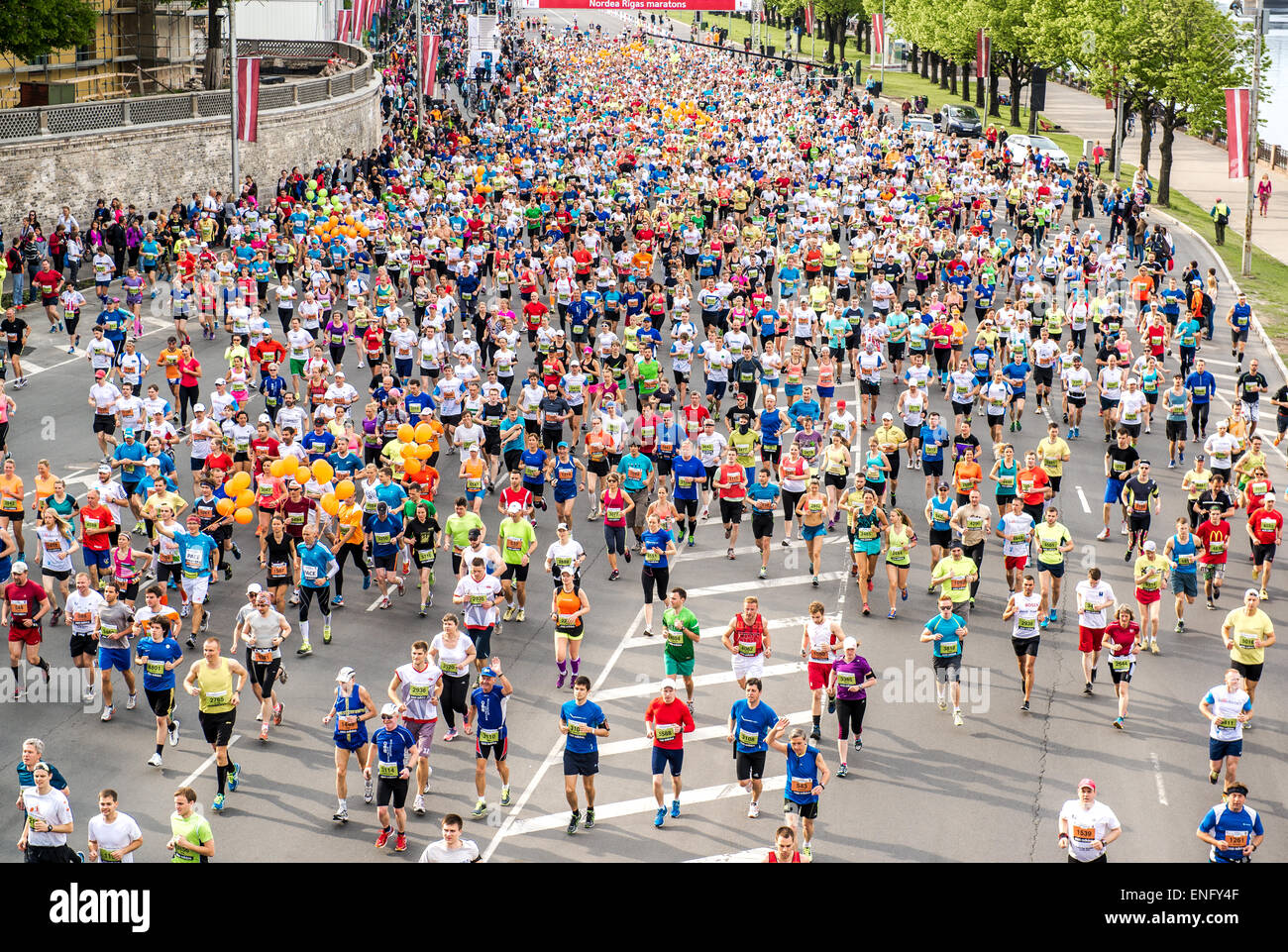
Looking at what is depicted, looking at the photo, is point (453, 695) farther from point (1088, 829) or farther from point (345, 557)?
point (1088, 829)

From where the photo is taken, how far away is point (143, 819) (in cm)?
1441

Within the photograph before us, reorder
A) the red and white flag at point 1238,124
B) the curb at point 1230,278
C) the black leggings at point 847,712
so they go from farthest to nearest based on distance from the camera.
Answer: the red and white flag at point 1238,124 → the curb at point 1230,278 → the black leggings at point 847,712

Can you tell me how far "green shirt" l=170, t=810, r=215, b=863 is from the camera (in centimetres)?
1237

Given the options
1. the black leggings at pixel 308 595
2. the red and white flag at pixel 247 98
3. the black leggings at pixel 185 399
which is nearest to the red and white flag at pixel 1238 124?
the red and white flag at pixel 247 98

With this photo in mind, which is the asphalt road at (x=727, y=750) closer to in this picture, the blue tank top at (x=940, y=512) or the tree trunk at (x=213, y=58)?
the blue tank top at (x=940, y=512)

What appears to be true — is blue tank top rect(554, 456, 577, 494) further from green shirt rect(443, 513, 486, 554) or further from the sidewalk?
the sidewalk

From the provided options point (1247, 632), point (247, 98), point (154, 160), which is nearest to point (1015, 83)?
point (247, 98)

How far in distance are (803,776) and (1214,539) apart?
883cm

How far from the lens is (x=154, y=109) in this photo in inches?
1732

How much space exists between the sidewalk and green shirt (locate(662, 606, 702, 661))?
121 feet

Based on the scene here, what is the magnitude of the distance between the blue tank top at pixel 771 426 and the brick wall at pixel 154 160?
74.2ft

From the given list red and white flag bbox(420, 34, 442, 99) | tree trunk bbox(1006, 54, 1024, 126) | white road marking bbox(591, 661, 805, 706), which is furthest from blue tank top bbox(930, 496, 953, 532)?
tree trunk bbox(1006, 54, 1024, 126)

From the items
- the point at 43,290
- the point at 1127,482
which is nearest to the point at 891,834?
the point at 1127,482

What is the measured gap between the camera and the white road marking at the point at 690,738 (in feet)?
52.8
